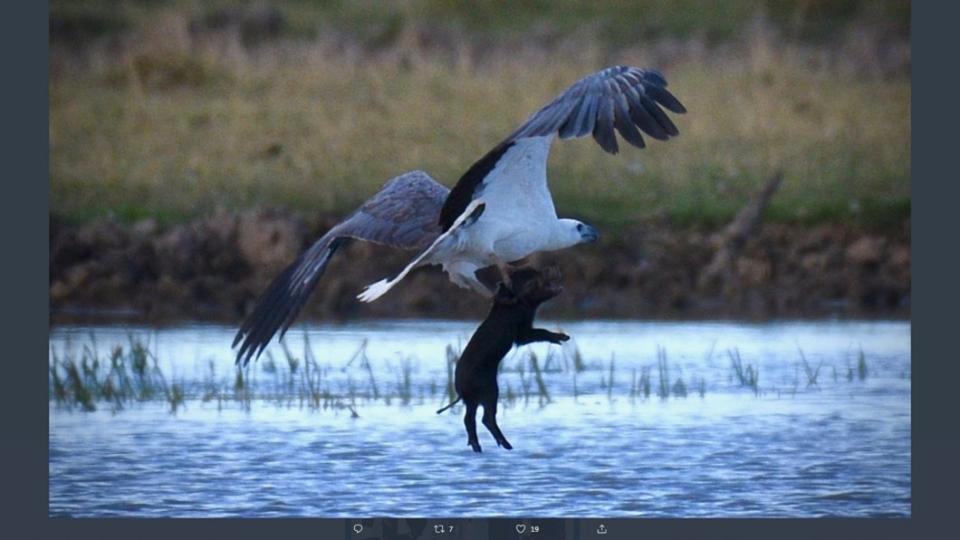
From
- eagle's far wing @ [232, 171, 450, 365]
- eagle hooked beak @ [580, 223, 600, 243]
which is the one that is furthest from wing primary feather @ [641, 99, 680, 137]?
eagle's far wing @ [232, 171, 450, 365]

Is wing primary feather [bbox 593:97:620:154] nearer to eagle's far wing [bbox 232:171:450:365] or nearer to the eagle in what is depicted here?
the eagle

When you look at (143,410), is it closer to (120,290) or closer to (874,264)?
(120,290)

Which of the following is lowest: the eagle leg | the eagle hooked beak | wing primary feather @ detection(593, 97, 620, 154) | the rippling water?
the rippling water

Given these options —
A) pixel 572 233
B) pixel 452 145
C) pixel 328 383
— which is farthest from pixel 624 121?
pixel 452 145

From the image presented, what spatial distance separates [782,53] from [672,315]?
5.46ft

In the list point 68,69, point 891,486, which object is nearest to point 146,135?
point 68,69

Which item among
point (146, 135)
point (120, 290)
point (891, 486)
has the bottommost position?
point (891, 486)

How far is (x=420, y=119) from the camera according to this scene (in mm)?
11805

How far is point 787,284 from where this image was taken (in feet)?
35.8

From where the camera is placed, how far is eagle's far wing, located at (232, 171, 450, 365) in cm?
701

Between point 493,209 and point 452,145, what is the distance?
4.84 meters

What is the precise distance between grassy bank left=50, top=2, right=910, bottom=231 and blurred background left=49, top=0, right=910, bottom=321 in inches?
0.6

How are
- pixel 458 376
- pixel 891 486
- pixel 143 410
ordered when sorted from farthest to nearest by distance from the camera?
pixel 143 410, pixel 891 486, pixel 458 376

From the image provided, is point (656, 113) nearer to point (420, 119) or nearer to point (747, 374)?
point (747, 374)
